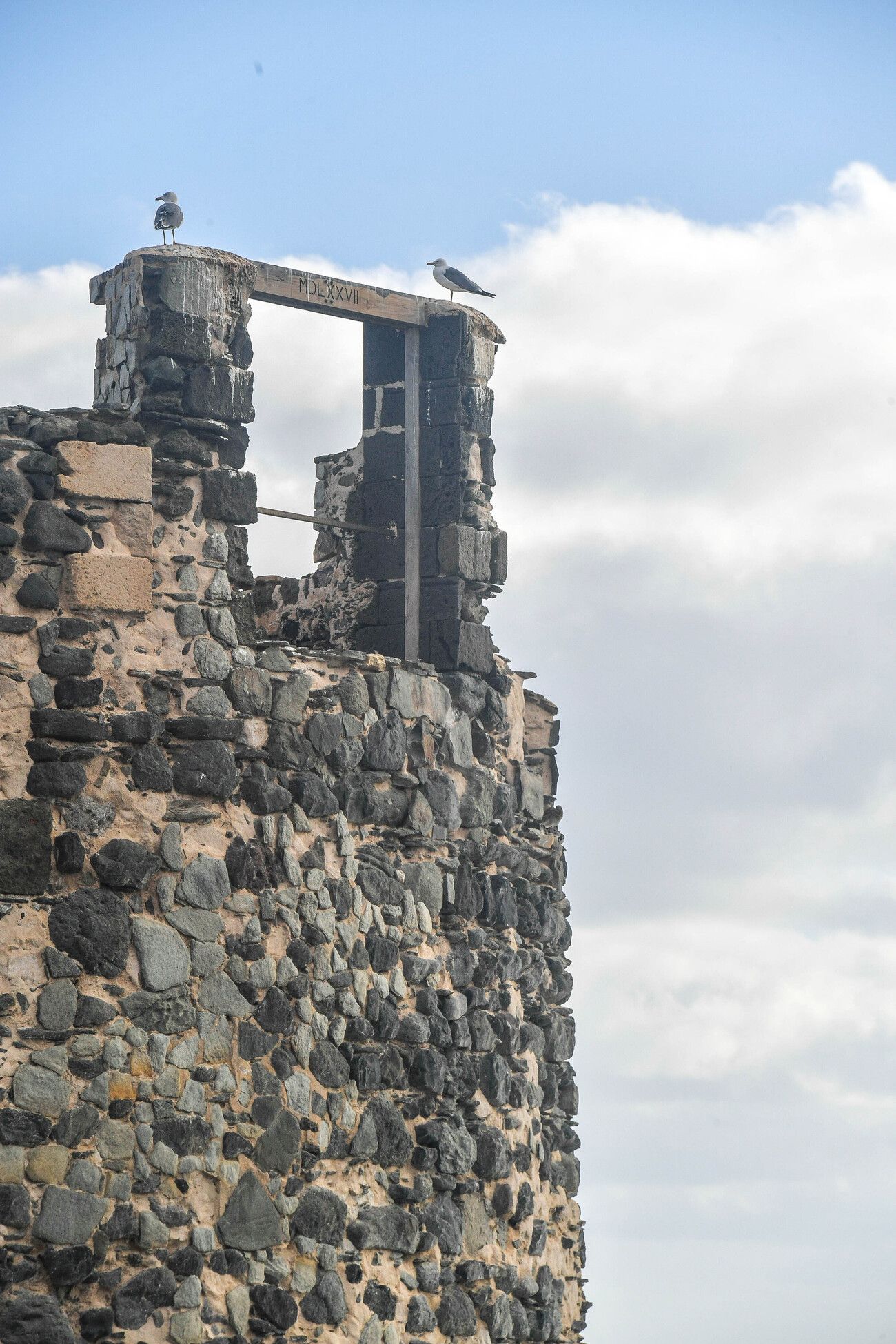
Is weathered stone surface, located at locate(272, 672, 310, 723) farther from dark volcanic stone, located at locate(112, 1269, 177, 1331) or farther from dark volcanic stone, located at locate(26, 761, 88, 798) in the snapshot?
dark volcanic stone, located at locate(112, 1269, 177, 1331)

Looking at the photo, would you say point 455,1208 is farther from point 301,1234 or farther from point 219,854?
point 219,854

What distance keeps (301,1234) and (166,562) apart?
2.78 metres

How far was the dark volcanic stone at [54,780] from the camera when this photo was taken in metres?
8.77

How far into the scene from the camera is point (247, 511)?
9.61m

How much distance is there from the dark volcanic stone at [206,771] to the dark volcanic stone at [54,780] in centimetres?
46

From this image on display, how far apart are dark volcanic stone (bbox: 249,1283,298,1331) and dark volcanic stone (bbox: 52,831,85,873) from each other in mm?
1808

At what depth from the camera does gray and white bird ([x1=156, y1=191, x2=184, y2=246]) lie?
1034 centimetres

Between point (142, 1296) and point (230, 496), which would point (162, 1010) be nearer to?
point (142, 1296)

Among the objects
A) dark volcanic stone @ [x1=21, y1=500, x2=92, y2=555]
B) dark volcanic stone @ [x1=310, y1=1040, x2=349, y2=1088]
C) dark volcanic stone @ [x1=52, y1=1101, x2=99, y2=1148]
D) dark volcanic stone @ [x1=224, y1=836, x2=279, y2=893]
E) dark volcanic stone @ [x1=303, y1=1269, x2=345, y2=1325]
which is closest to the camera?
dark volcanic stone @ [x1=52, y1=1101, x2=99, y2=1148]

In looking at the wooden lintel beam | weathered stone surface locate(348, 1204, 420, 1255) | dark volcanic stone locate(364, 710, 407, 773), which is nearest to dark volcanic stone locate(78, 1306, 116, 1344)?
weathered stone surface locate(348, 1204, 420, 1255)

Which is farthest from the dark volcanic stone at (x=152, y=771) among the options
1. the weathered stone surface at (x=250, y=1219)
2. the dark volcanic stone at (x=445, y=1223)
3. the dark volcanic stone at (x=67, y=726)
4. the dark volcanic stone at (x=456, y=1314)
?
the dark volcanic stone at (x=456, y=1314)

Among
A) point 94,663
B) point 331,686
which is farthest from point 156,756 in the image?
point 331,686

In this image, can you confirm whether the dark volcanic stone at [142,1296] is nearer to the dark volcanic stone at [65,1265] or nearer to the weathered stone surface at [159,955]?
the dark volcanic stone at [65,1265]

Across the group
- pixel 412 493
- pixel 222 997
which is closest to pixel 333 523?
pixel 412 493
